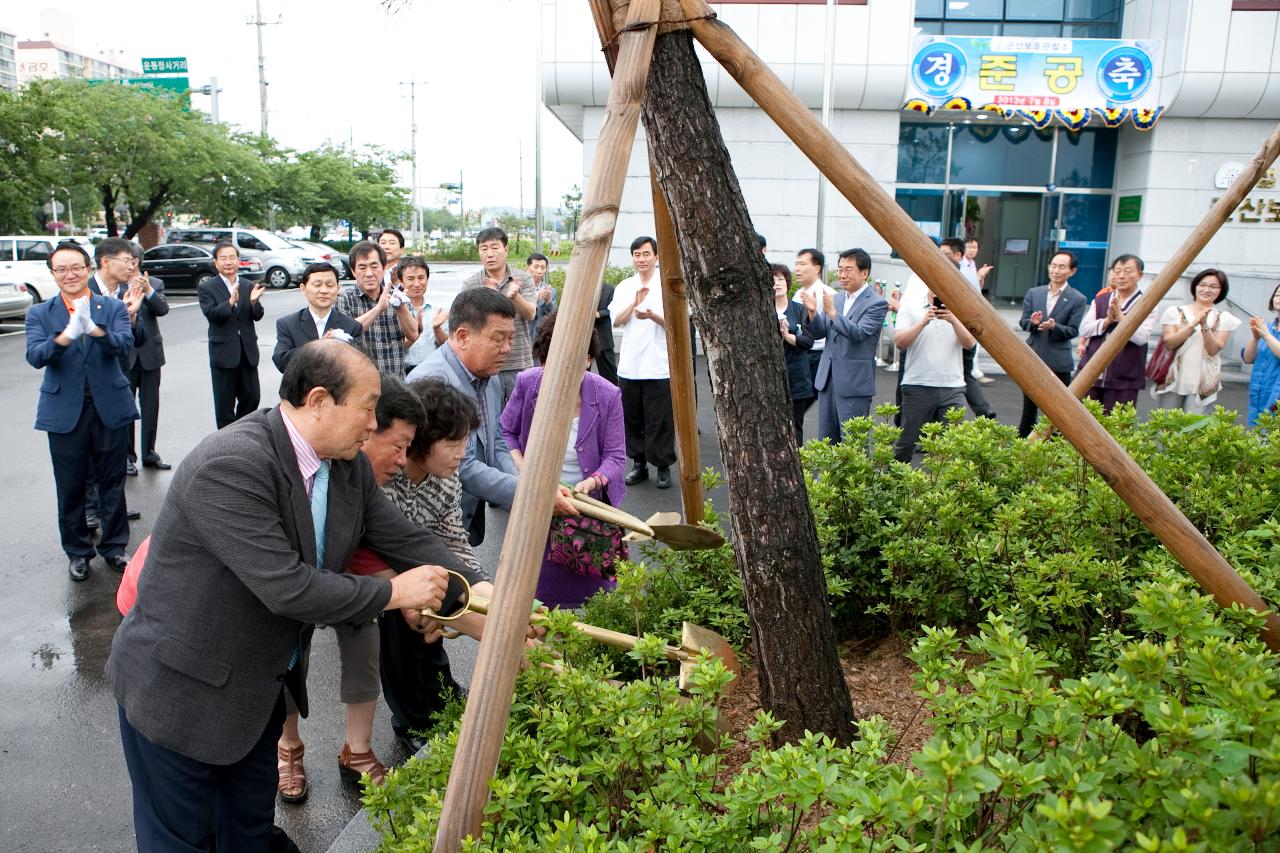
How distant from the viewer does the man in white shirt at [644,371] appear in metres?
7.51

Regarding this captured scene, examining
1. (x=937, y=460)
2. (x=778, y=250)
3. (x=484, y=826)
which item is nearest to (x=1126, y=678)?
(x=484, y=826)

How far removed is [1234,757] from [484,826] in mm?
1294

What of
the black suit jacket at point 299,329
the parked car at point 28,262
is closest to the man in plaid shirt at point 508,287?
the black suit jacket at point 299,329

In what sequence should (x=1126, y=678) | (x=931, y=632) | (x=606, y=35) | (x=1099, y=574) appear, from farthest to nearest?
1. (x=1099, y=574)
2. (x=606, y=35)
3. (x=931, y=632)
4. (x=1126, y=678)

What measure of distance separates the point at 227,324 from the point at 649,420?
3366 mm

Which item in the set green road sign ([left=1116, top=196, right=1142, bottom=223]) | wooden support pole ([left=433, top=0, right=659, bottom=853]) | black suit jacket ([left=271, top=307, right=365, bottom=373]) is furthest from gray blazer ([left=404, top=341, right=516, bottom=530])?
green road sign ([left=1116, top=196, right=1142, bottom=223])

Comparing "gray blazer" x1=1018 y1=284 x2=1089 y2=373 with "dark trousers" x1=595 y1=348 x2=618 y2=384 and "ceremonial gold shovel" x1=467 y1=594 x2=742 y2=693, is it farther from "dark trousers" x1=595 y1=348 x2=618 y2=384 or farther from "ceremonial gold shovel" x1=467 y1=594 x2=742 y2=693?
"ceremonial gold shovel" x1=467 y1=594 x2=742 y2=693

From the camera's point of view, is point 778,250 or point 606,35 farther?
point 778,250

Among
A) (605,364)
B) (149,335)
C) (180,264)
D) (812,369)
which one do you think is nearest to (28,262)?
(180,264)

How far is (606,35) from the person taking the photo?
2271 mm

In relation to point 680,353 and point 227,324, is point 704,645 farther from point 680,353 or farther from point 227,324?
point 227,324

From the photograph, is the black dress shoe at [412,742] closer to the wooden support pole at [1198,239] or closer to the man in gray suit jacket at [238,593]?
the man in gray suit jacket at [238,593]

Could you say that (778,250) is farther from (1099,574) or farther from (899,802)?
(899,802)

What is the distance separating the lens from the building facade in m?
16.1
